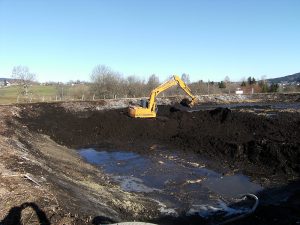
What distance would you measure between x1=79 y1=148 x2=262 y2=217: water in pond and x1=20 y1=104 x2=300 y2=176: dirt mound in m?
1.91

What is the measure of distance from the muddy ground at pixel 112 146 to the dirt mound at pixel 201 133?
58 mm

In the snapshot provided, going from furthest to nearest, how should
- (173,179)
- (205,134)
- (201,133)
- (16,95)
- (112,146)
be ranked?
(16,95) < (201,133) < (205,134) < (112,146) < (173,179)

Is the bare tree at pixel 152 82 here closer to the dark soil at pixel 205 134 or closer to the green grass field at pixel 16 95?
the green grass field at pixel 16 95

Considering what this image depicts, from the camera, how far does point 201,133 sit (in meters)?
26.3

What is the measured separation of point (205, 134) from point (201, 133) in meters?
0.53

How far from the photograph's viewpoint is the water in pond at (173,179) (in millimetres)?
14305

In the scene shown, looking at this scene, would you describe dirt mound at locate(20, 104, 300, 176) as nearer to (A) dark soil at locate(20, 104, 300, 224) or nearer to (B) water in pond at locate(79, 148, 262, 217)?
(A) dark soil at locate(20, 104, 300, 224)

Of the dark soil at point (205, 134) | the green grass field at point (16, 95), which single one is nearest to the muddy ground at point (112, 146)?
the dark soil at point (205, 134)

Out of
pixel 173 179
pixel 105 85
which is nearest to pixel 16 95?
pixel 105 85

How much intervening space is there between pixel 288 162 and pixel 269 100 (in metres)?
39.3

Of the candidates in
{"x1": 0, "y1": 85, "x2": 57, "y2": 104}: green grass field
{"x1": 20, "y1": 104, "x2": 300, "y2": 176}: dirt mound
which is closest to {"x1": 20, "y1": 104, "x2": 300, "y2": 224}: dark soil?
{"x1": 20, "y1": 104, "x2": 300, "y2": 176}: dirt mound

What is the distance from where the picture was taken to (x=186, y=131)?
2800 centimetres

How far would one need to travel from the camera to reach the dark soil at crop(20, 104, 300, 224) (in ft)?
62.2

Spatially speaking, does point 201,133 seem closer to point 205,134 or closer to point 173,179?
point 205,134
